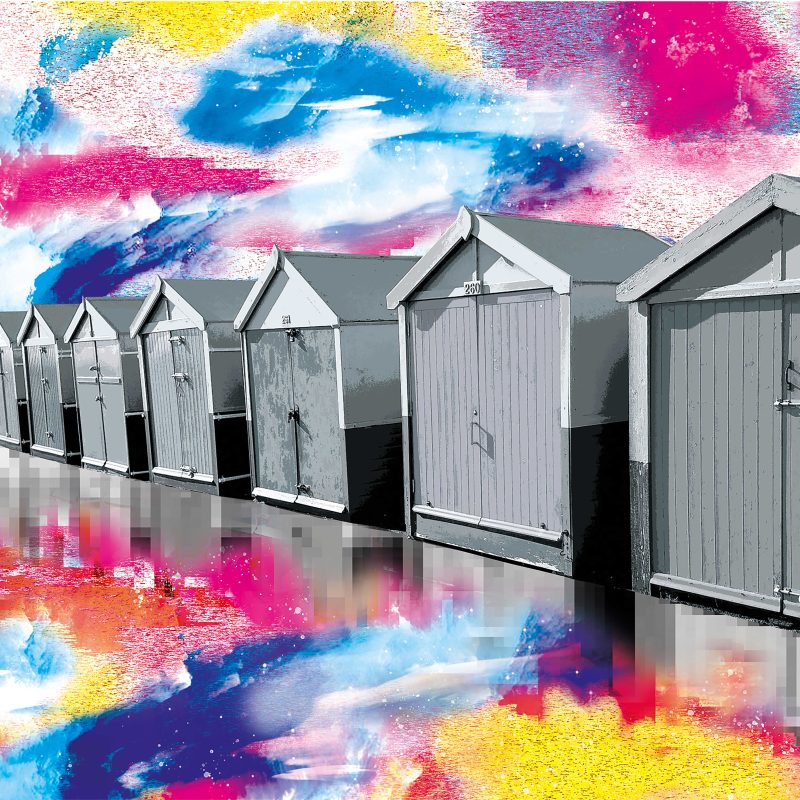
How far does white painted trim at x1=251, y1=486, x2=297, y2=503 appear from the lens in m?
11.3

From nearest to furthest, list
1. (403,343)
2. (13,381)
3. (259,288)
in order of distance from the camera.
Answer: (403,343), (259,288), (13,381)

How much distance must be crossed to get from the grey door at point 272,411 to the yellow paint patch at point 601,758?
6.27m

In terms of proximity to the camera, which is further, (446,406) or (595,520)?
(446,406)

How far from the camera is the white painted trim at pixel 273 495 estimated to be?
11.3 metres

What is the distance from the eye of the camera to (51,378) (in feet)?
57.4

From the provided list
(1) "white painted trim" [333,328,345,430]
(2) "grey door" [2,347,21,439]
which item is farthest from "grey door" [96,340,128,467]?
(1) "white painted trim" [333,328,345,430]

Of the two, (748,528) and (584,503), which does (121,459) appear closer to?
(584,503)

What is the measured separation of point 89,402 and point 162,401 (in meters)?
3.11

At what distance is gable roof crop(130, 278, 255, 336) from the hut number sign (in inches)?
202

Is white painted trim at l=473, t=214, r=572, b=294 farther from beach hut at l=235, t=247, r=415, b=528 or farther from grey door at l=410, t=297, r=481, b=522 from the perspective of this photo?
beach hut at l=235, t=247, r=415, b=528

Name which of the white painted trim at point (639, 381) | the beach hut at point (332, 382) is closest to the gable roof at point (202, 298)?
the beach hut at point (332, 382)

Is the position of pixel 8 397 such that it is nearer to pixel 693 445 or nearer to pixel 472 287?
pixel 472 287

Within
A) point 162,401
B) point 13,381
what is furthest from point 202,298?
point 13,381

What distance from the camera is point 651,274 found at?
6941mm
